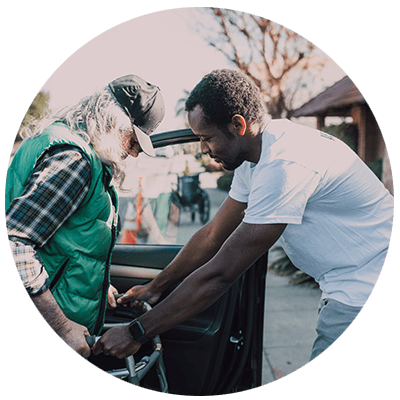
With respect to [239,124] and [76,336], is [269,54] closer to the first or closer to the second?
[239,124]

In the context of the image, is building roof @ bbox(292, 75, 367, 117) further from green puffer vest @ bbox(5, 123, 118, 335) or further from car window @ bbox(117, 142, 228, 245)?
green puffer vest @ bbox(5, 123, 118, 335)

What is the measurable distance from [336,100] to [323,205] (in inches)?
25.9

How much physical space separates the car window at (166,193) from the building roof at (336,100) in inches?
22.0

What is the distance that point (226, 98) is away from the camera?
5.15ft

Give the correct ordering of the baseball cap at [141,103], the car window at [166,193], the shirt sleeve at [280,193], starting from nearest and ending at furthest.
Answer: the shirt sleeve at [280,193] → the baseball cap at [141,103] → the car window at [166,193]

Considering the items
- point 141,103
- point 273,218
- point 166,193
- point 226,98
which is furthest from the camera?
point 166,193

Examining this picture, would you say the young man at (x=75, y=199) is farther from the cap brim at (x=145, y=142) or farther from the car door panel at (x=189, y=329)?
the car door panel at (x=189, y=329)

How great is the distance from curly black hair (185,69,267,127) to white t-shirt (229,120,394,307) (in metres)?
0.12

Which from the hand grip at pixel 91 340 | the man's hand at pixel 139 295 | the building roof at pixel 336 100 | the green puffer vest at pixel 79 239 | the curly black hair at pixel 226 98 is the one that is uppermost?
the curly black hair at pixel 226 98

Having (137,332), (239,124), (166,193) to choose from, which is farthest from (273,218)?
(137,332)

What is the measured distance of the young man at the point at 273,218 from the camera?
1.47 metres

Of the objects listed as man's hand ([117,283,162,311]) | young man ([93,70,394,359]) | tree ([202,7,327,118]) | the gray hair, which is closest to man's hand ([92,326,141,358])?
young man ([93,70,394,359])

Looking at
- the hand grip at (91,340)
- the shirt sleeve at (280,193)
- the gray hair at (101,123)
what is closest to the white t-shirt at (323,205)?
the shirt sleeve at (280,193)

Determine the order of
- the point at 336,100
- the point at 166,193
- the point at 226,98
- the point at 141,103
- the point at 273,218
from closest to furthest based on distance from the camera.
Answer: the point at 273,218 → the point at 226,98 → the point at 141,103 → the point at 166,193 → the point at 336,100
